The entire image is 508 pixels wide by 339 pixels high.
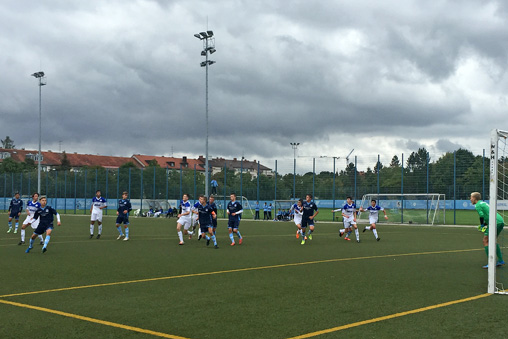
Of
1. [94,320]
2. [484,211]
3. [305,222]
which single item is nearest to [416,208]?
[305,222]

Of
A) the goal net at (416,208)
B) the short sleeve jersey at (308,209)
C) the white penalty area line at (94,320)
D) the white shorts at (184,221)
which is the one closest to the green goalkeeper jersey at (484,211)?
the white penalty area line at (94,320)

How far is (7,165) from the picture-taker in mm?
97875

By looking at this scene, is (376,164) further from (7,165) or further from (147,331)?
(7,165)

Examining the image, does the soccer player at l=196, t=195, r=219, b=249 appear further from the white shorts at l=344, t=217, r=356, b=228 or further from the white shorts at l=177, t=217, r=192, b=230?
the white shorts at l=344, t=217, r=356, b=228

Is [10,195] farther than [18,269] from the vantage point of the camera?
Yes

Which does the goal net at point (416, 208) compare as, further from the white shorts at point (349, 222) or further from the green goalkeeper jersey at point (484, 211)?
the green goalkeeper jersey at point (484, 211)

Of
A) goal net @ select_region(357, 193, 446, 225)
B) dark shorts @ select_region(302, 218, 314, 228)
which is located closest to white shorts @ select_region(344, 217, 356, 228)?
dark shorts @ select_region(302, 218, 314, 228)

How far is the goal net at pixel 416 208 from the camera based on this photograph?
42.5 meters

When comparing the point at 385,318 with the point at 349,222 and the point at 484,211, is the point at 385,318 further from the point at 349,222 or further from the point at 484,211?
the point at 349,222

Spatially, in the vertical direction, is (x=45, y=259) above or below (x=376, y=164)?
below

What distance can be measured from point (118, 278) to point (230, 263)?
3746 millimetres

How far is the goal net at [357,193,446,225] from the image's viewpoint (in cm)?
4250

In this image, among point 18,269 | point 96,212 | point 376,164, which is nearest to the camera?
point 18,269

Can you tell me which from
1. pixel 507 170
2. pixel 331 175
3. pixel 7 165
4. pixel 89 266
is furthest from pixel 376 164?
pixel 7 165
